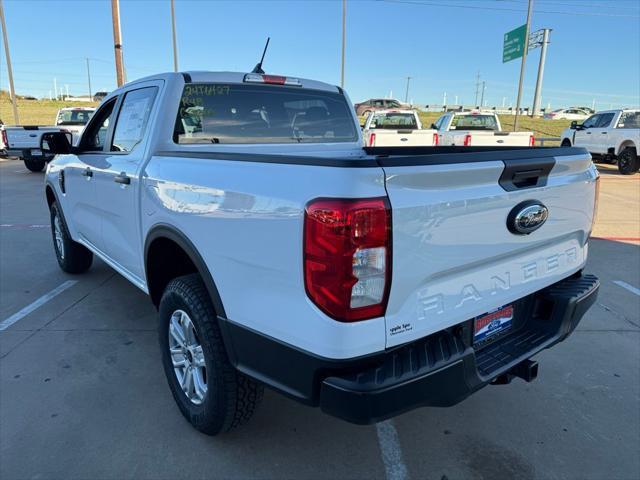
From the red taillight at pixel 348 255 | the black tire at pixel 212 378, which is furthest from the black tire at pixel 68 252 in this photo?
the red taillight at pixel 348 255

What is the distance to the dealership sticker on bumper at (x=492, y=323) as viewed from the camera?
7.11 feet

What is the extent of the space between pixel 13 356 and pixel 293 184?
2.97m

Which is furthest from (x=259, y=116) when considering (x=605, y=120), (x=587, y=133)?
(x=587, y=133)

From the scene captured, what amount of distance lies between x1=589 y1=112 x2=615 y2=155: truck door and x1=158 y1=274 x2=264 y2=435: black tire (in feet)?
57.4

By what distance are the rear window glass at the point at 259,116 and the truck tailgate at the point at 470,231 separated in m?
1.86

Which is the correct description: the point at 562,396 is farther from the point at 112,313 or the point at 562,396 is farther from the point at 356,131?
the point at 112,313

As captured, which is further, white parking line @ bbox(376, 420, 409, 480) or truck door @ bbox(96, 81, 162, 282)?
truck door @ bbox(96, 81, 162, 282)

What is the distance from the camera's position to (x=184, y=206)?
2412 mm

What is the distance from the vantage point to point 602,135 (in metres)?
16.5

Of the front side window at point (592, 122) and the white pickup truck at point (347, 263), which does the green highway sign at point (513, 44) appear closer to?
the front side window at point (592, 122)

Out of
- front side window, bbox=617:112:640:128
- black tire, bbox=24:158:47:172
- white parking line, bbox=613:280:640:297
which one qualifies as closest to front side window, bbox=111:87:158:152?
white parking line, bbox=613:280:640:297

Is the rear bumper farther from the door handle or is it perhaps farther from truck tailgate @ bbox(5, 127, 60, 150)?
truck tailgate @ bbox(5, 127, 60, 150)

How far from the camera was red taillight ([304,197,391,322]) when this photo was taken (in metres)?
1.64

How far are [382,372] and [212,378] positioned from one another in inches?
37.7
